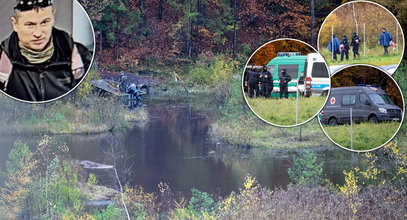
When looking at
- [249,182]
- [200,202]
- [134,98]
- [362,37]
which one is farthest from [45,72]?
[362,37]

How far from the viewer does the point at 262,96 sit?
495 cm

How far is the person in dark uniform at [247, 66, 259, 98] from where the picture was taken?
16.3 ft

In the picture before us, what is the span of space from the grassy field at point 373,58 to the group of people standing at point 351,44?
26 mm

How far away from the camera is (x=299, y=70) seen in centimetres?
493

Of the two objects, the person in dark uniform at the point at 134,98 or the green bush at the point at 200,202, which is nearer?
the green bush at the point at 200,202

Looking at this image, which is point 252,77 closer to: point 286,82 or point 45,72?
point 286,82

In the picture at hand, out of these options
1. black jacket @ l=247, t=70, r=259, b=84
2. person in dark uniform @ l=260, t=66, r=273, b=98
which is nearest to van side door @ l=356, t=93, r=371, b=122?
person in dark uniform @ l=260, t=66, r=273, b=98

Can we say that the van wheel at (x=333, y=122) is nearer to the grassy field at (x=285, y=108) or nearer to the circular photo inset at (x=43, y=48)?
the grassy field at (x=285, y=108)

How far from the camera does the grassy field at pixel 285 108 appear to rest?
A: 494cm

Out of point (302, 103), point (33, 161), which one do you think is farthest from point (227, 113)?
A: point (33, 161)

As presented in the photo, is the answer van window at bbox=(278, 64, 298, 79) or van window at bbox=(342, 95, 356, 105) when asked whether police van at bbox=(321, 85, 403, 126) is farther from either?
van window at bbox=(278, 64, 298, 79)

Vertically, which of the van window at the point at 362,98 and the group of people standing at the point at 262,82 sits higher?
the group of people standing at the point at 262,82

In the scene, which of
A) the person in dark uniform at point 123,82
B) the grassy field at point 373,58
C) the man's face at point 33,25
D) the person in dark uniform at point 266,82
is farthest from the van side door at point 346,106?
the man's face at point 33,25

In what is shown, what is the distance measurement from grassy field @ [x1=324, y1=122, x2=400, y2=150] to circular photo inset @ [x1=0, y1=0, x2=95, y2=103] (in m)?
1.89
